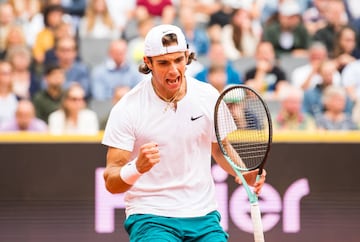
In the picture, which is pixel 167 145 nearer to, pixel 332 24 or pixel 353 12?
pixel 332 24

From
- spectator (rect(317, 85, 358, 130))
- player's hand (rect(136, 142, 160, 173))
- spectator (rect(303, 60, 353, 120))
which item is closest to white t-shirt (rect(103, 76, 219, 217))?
player's hand (rect(136, 142, 160, 173))

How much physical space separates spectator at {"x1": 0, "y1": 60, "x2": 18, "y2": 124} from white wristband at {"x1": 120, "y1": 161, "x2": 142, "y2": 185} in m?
5.12

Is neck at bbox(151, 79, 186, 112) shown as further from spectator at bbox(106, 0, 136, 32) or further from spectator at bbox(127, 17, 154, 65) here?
spectator at bbox(106, 0, 136, 32)

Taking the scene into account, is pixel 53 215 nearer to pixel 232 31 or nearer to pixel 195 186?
pixel 195 186

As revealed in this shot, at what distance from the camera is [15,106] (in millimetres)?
9758

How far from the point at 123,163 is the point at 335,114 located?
16.3 ft

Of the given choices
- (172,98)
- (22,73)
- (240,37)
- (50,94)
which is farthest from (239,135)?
(240,37)

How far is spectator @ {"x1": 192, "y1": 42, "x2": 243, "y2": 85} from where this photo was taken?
9.91m

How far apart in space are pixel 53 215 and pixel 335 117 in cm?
324

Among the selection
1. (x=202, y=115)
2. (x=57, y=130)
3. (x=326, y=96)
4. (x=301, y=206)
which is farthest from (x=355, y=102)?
(x=202, y=115)

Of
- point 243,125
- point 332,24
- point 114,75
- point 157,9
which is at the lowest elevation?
point 243,125

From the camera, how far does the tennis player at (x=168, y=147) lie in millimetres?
4863

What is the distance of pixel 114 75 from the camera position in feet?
34.1

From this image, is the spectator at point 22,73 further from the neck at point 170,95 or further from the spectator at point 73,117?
the neck at point 170,95
